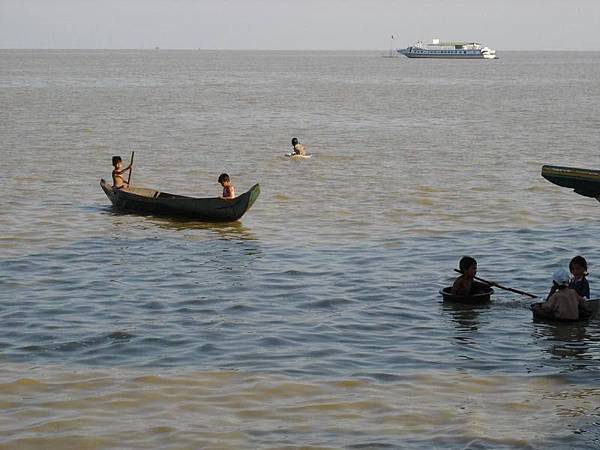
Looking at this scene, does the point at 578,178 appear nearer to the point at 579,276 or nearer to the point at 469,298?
the point at 579,276

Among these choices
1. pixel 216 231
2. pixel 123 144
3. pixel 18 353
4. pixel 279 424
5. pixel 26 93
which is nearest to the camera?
pixel 279 424

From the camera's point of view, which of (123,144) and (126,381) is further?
(123,144)

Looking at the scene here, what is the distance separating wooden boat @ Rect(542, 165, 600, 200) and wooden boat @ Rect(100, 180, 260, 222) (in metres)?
5.93

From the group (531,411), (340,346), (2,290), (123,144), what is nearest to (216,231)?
(2,290)

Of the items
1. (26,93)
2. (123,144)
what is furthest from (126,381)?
(26,93)

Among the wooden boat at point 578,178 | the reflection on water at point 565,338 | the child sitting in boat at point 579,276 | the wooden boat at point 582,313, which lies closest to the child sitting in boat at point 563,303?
the wooden boat at point 582,313

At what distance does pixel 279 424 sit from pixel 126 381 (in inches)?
80.1

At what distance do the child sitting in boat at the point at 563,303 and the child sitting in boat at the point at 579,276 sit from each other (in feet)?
0.85

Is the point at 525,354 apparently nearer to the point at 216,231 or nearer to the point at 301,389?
the point at 301,389

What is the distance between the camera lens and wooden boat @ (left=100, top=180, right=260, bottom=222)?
20.4 m

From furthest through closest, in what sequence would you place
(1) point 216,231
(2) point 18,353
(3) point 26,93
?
(3) point 26,93 < (1) point 216,231 < (2) point 18,353

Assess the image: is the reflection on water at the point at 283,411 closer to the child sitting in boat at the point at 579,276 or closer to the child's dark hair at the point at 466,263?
the child sitting in boat at the point at 579,276

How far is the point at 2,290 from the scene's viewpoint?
15.8 metres

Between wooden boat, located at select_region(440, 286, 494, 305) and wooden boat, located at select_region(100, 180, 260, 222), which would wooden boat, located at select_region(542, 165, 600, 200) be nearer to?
wooden boat, located at select_region(440, 286, 494, 305)
